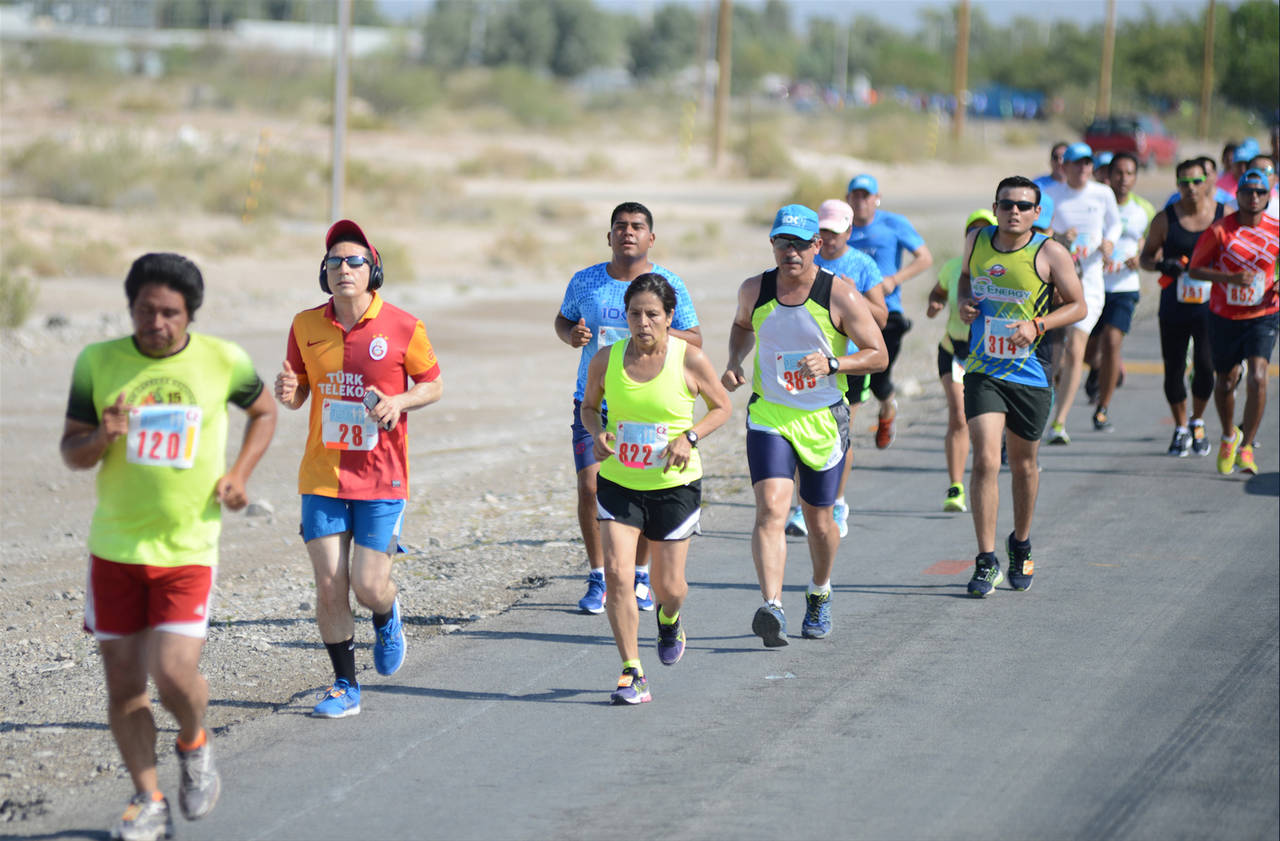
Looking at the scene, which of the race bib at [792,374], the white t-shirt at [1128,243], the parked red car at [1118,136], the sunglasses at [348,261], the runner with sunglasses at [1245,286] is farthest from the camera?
the parked red car at [1118,136]

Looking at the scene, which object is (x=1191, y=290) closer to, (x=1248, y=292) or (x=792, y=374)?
(x=1248, y=292)

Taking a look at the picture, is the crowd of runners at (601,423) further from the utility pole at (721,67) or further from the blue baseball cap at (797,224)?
the utility pole at (721,67)

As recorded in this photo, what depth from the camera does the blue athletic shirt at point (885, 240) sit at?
35.0ft

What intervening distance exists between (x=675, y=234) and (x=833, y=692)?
91.1ft

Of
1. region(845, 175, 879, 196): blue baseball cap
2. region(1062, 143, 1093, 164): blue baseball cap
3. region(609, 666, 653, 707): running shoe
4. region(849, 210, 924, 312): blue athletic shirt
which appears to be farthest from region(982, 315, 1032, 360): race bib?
region(1062, 143, 1093, 164): blue baseball cap

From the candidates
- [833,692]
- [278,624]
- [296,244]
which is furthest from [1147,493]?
[296,244]

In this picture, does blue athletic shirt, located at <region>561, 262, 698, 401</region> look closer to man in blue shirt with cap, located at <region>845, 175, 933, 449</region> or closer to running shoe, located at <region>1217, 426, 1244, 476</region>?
man in blue shirt with cap, located at <region>845, 175, 933, 449</region>

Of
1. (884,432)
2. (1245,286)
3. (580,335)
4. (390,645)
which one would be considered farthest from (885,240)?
(390,645)

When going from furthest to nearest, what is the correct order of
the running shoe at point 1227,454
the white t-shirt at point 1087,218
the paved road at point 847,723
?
the white t-shirt at point 1087,218
the running shoe at point 1227,454
the paved road at point 847,723

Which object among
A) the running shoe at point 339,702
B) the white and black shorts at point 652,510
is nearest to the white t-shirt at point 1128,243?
the white and black shorts at point 652,510

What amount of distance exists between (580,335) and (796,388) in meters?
1.06

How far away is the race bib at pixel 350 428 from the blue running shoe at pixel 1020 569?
396 cm

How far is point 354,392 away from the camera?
6.28 m

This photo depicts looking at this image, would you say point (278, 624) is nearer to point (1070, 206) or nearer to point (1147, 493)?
point (1147, 493)
